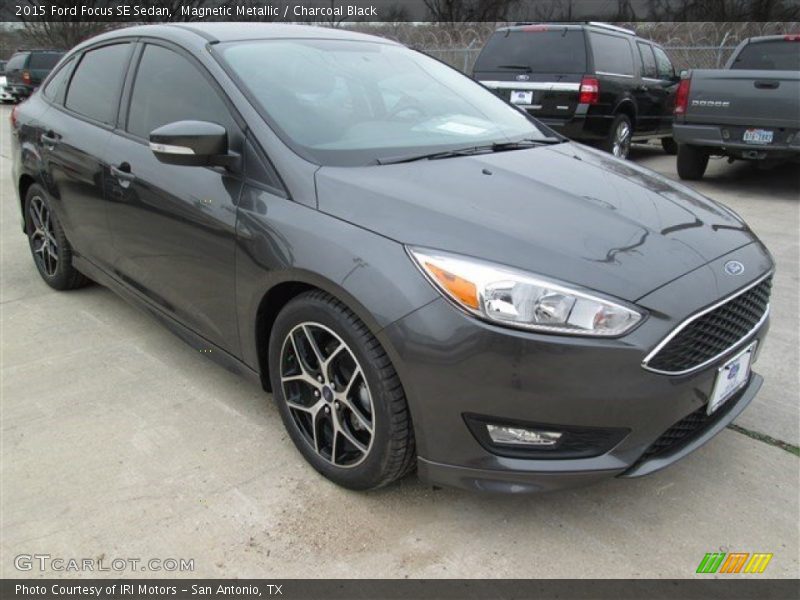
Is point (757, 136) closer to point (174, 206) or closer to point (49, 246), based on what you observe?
point (174, 206)

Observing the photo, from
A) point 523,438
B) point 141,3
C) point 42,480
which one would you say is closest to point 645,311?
point 523,438

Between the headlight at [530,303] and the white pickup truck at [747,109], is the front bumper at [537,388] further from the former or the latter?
the white pickup truck at [747,109]

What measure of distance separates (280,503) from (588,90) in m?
6.96

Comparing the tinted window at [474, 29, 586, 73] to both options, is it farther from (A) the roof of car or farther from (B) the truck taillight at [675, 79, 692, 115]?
Answer: (A) the roof of car

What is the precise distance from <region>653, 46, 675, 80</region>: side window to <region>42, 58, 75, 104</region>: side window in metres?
8.39

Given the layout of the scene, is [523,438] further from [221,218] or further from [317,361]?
[221,218]

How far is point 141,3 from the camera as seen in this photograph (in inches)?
1348

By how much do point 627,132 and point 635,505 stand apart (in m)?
7.60

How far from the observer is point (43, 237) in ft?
14.3

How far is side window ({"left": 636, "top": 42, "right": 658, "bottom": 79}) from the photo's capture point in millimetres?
9405

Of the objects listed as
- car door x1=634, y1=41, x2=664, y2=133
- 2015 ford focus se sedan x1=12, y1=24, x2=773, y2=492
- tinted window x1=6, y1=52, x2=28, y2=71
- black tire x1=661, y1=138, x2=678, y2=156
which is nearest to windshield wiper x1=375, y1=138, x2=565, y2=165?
2015 ford focus se sedan x1=12, y1=24, x2=773, y2=492

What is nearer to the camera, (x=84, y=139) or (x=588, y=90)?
(x=84, y=139)

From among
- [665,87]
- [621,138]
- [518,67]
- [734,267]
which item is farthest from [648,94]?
[734,267]

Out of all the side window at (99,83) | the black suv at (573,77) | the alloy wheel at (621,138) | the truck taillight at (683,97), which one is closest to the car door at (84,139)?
the side window at (99,83)
